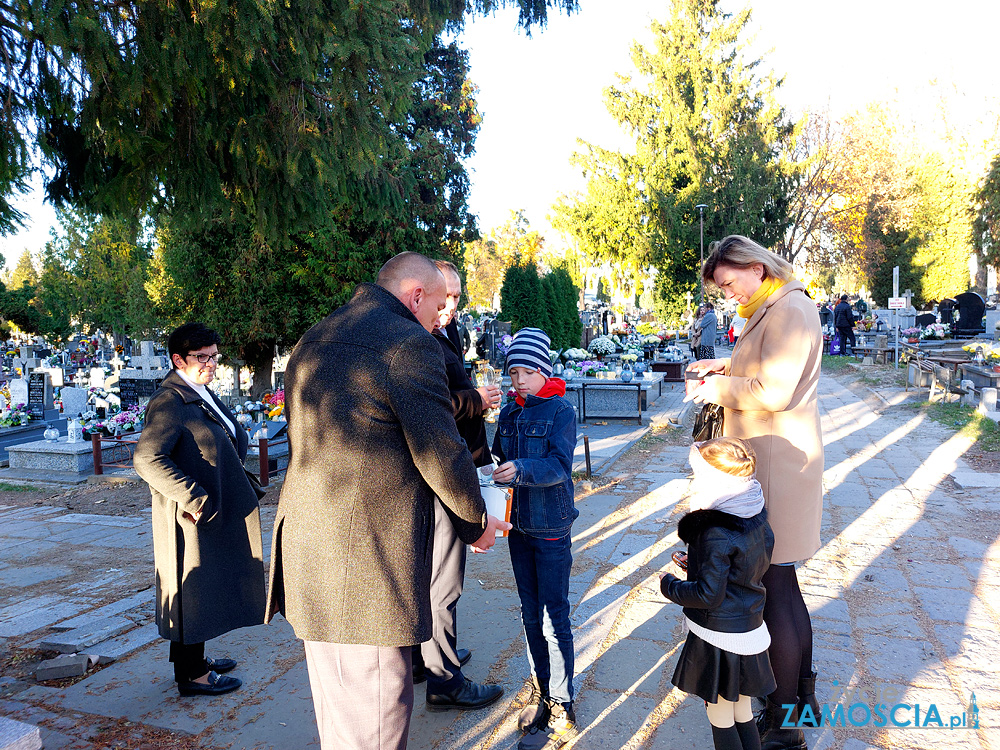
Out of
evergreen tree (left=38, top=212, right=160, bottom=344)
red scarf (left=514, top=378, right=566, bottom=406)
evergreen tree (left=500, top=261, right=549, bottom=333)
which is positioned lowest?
red scarf (left=514, top=378, right=566, bottom=406)

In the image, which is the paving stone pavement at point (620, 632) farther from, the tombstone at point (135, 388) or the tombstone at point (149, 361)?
the tombstone at point (149, 361)

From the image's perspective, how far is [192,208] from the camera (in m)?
4.51

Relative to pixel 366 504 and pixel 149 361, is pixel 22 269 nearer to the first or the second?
pixel 149 361

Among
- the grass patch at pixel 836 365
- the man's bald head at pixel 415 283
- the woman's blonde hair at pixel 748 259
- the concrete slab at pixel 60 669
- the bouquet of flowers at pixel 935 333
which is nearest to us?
the man's bald head at pixel 415 283

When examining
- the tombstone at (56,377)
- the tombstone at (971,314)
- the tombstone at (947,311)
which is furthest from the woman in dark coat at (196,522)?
the tombstone at (947,311)

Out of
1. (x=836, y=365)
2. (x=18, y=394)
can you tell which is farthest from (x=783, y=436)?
(x=836, y=365)

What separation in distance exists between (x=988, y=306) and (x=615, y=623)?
2855 centimetres

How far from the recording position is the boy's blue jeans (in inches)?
114

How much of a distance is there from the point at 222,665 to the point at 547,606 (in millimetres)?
1864

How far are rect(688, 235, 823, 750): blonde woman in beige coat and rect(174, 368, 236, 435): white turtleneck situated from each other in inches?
93.5

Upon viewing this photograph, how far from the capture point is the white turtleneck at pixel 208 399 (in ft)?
11.5

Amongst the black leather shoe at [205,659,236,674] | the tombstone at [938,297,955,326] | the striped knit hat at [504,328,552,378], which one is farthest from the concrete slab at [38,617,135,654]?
the tombstone at [938,297,955,326]

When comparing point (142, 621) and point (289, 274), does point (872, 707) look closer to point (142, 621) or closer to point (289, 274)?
point (142, 621)

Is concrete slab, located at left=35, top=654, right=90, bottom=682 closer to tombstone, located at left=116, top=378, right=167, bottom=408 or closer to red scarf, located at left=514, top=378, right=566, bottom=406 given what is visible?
red scarf, located at left=514, top=378, right=566, bottom=406
